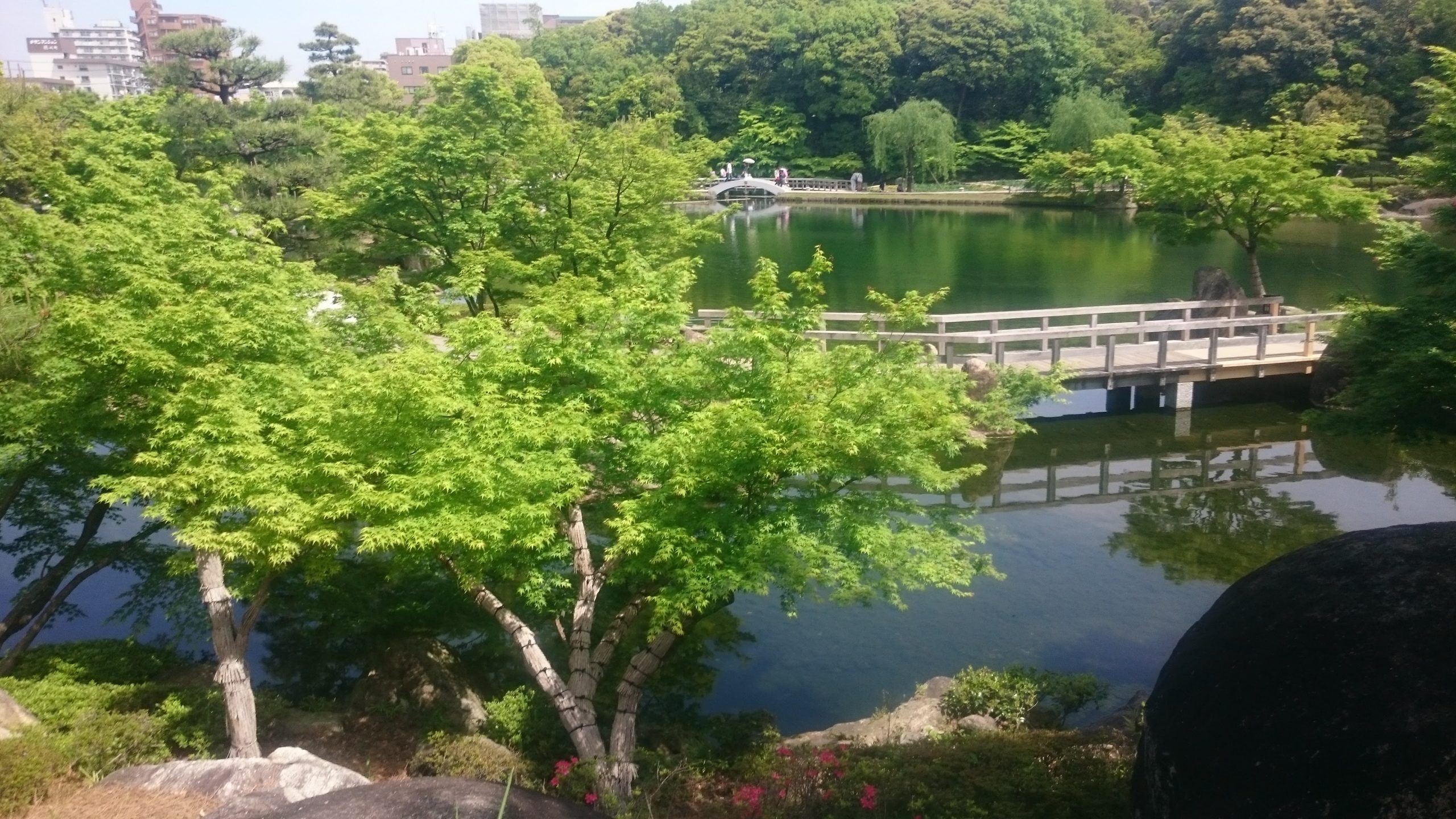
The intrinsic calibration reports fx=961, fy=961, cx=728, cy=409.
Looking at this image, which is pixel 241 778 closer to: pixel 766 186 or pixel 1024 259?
pixel 1024 259

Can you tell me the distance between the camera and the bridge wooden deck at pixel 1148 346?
17141 millimetres

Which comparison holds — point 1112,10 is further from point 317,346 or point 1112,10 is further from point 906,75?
point 317,346

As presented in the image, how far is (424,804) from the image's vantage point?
5121 mm

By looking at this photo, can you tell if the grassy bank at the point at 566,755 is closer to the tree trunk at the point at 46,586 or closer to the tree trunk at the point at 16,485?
the tree trunk at the point at 46,586

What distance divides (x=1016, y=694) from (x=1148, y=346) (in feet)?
39.1

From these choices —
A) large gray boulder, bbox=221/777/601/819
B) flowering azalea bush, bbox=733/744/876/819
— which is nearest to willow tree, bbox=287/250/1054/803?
flowering azalea bush, bbox=733/744/876/819

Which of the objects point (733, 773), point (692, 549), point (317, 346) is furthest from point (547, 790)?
point (317, 346)

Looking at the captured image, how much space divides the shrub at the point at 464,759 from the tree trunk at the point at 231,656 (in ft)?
4.42

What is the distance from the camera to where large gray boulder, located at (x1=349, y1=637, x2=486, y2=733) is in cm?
920

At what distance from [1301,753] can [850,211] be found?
46.1 metres

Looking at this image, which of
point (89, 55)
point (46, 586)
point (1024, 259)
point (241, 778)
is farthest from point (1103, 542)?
point (89, 55)

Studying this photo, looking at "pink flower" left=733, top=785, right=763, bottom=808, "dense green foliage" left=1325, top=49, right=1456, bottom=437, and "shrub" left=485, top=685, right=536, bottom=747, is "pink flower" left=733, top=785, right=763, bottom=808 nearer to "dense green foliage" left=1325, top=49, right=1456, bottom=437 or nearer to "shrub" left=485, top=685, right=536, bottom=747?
"shrub" left=485, top=685, right=536, bottom=747

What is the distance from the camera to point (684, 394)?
8.52 metres

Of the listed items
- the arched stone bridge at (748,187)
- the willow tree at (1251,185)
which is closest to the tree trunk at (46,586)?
the willow tree at (1251,185)
